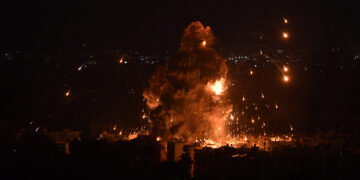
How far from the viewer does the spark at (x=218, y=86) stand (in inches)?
724

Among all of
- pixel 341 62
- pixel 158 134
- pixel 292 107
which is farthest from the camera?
pixel 341 62

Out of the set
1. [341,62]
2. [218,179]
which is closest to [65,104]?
[218,179]

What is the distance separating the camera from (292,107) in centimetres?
3478

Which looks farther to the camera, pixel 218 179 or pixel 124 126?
pixel 124 126

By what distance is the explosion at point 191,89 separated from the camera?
1772 cm

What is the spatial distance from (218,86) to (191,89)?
146cm

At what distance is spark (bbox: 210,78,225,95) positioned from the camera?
18383mm

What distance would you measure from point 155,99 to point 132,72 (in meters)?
43.1

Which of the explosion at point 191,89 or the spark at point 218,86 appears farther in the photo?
the spark at point 218,86

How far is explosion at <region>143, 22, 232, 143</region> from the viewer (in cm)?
1772

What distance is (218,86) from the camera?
A: 18.5 m

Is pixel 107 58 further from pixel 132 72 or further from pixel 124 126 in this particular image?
pixel 124 126

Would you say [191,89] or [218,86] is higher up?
[218,86]

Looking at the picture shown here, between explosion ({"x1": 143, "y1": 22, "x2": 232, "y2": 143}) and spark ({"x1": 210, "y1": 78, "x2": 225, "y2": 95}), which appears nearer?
explosion ({"x1": 143, "y1": 22, "x2": 232, "y2": 143})
